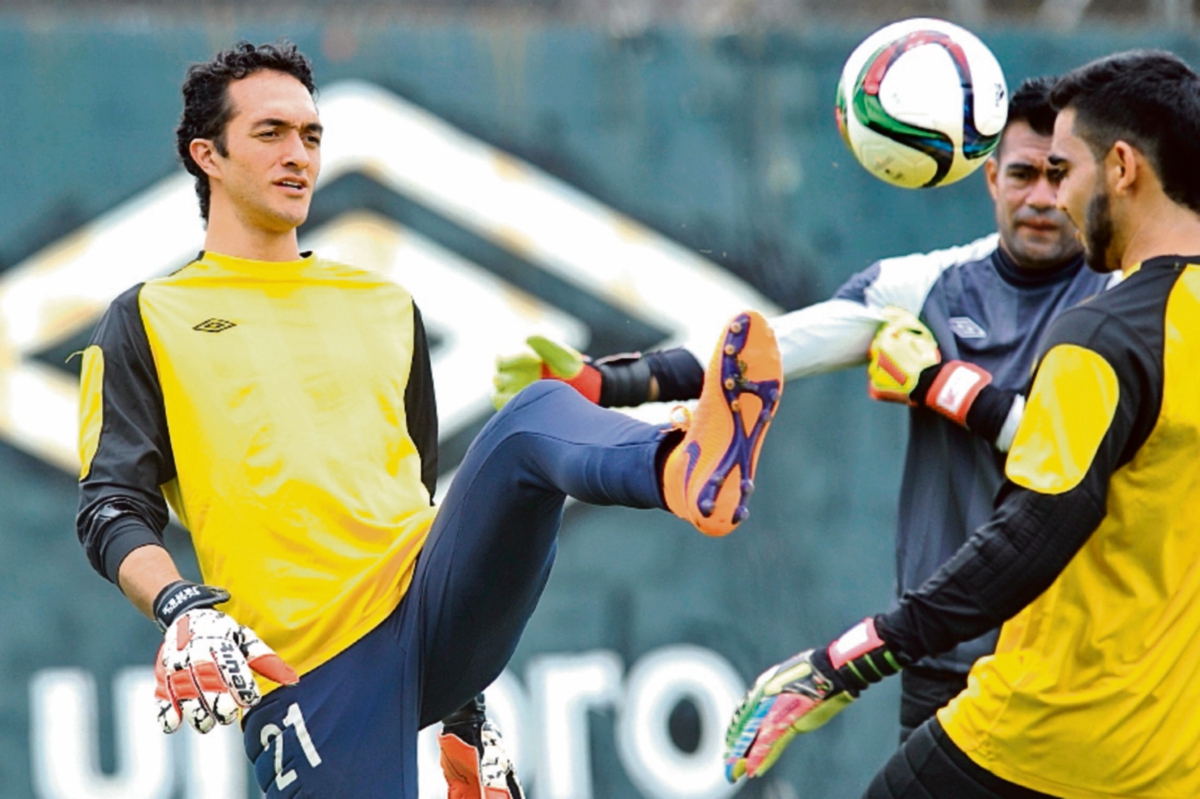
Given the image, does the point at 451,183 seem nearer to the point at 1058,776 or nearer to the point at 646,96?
the point at 646,96

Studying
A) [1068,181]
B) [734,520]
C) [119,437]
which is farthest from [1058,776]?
[119,437]

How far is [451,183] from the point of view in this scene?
6.89m

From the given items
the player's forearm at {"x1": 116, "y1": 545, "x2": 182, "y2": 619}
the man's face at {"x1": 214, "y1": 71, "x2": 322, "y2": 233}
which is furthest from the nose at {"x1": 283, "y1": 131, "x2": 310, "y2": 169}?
the player's forearm at {"x1": 116, "y1": 545, "x2": 182, "y2": 619}

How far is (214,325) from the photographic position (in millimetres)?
3967

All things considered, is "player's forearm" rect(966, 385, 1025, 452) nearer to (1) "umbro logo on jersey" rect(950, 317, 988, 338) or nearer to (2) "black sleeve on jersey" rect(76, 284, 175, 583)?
(1) "umbro logo on jersey" rect(950, 317, 988, 338)

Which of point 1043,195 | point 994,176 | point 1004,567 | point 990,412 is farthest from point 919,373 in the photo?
point 1004,567

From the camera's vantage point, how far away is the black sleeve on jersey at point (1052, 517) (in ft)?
10.8

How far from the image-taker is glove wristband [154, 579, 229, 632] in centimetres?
340

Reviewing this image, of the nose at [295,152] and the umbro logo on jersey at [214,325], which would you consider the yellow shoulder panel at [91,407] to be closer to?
the umbro logo on jersey at [214,325]

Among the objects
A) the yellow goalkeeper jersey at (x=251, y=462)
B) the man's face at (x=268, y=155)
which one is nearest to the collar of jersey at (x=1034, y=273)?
the yellow goalkeeper jersey at (x=251, y=462)

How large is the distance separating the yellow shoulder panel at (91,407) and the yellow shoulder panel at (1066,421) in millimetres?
1985

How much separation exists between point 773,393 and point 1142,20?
5073 millimetres

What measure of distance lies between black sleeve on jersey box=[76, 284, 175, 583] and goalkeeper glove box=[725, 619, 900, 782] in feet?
4.49

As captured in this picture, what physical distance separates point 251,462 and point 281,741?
631 millimetres
